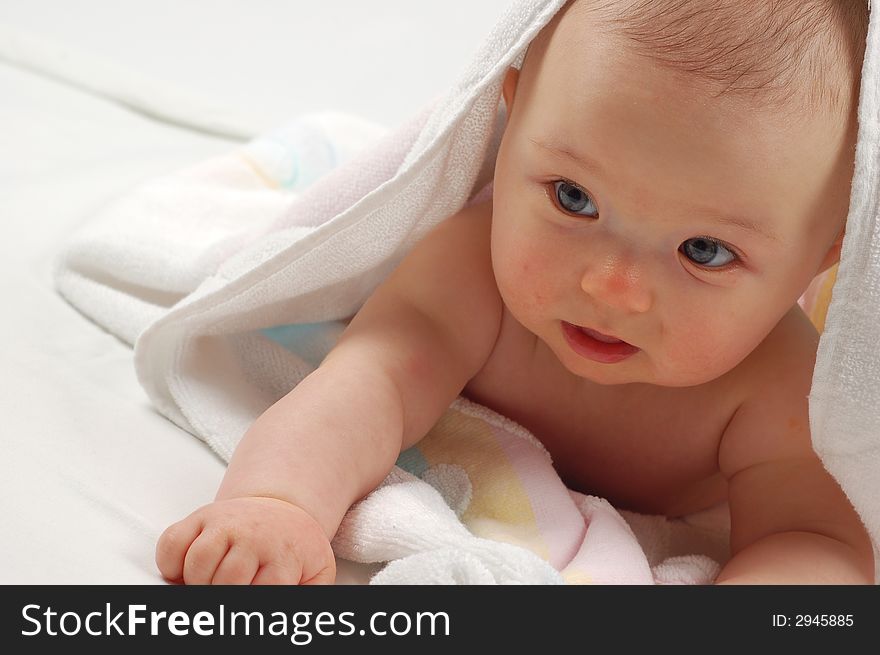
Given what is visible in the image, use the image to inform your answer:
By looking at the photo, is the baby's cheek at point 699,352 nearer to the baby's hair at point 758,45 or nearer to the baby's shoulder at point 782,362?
the baby's shoulder at point 782,362

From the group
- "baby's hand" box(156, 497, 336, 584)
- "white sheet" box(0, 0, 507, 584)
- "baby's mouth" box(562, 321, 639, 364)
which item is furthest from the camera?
"baby's mouth" box(562, 321, 639, 364)

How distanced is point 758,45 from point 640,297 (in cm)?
21

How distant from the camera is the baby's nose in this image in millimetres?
929

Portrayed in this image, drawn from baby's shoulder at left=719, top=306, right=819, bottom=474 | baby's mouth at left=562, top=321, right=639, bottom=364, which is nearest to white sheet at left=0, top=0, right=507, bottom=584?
baby's mouth at left=562, top=321, right=639, bottom=364

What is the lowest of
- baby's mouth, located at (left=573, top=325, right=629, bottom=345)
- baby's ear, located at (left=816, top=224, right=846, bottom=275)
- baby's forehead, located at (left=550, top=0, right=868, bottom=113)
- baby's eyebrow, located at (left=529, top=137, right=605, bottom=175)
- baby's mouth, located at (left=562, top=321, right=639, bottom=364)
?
baby's mouth, located at (left=562, top=321, right=639, bottom=364)

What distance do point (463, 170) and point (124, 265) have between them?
1.39 feet

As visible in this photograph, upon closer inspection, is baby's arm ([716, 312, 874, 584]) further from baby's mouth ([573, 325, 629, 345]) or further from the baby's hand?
the baby's hand

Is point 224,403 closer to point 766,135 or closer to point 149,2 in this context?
point 766,135

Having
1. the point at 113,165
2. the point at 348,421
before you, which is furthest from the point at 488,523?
the point at 113,165

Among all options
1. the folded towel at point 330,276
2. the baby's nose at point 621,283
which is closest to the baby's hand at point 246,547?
the folded towel at point 330,276

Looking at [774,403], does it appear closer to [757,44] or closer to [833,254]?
[833,254]

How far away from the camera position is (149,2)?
7.98 ft

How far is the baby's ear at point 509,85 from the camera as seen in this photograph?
3.46 feet

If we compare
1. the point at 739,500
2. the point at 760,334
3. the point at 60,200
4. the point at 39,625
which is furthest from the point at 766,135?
the point at 60,200
